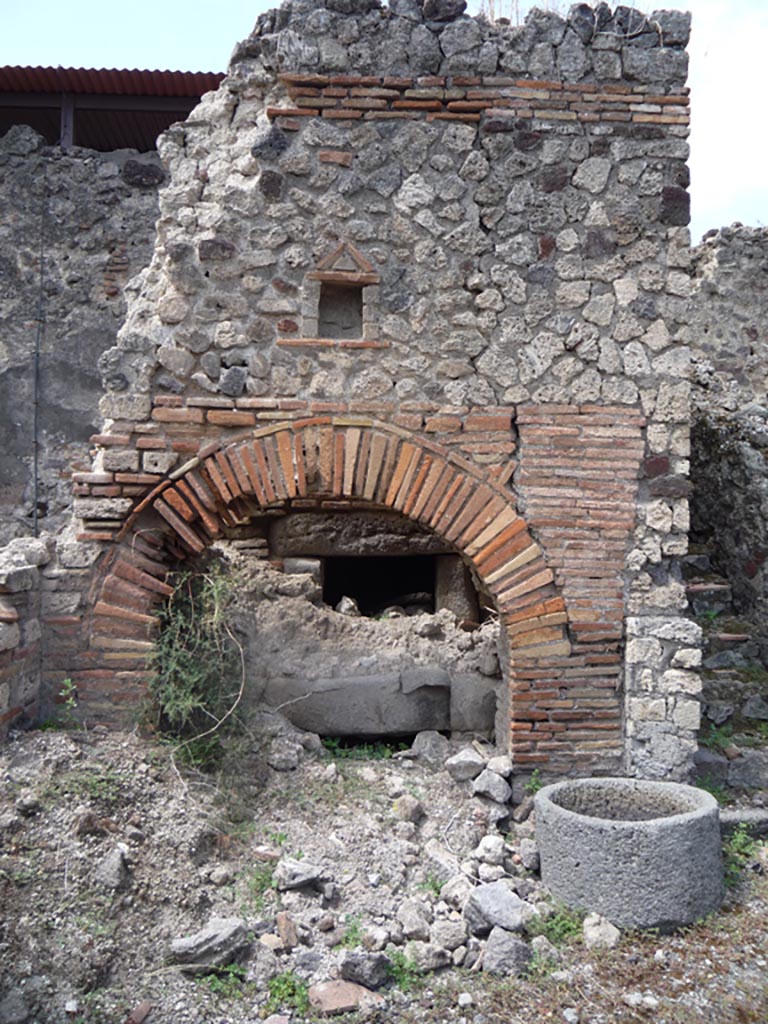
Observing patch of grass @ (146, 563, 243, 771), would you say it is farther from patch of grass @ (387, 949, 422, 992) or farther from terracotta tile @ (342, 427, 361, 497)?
patch of grass @ (387, 949, 422, 992)

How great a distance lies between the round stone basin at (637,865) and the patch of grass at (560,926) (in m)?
0.07

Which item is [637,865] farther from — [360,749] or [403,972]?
[360,749]

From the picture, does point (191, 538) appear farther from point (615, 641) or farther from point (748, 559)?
point (748, 559)

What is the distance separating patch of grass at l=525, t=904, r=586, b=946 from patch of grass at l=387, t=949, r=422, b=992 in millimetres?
555

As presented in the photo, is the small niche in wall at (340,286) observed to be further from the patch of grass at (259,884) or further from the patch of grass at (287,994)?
the patch of grass at (287,994)

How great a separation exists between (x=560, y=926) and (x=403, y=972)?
76 centimetres

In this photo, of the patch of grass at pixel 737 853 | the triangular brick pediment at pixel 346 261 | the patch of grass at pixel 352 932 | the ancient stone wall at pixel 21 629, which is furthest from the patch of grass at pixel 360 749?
the triangular brick pediment at pixel 346 261

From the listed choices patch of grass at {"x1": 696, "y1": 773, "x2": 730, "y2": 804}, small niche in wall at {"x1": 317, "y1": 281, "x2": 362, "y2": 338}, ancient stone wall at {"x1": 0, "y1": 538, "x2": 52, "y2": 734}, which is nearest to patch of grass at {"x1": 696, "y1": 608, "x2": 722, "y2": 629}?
patch of grass at {"x1": 696, "y1": 773, "x2": 730, "y2": 804}

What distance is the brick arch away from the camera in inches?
191

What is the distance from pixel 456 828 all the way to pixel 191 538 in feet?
6.67

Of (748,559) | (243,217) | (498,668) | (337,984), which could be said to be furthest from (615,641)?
(243,217)

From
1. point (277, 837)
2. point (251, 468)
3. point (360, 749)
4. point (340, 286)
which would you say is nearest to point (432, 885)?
point (277, 837)

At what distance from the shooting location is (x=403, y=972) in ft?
12.0

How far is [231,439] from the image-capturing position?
16.0 ft
